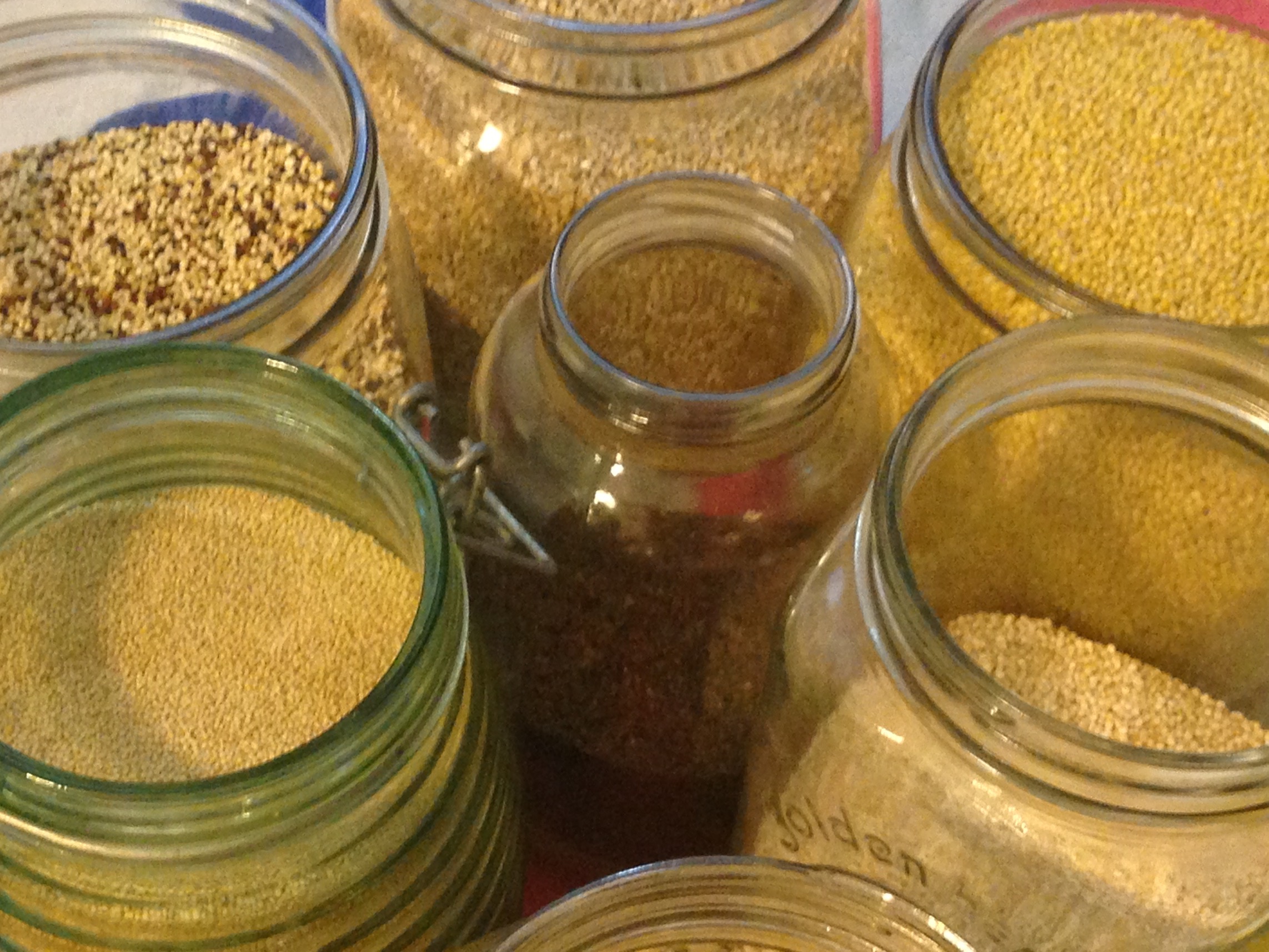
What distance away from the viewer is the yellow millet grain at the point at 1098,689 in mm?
538

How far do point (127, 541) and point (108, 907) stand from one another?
0.44ft

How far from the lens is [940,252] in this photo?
0.57m

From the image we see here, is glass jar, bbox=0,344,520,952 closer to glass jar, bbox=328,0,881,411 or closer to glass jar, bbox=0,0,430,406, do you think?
glass jar, bbox=0,0,430,406

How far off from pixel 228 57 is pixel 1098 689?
1.70 feet

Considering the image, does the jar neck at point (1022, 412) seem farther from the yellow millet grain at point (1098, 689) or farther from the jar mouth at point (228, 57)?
the jar mouth at point (228, 57)

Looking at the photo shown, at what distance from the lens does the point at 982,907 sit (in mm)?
468

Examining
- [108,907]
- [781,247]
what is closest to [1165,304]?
[781,247]

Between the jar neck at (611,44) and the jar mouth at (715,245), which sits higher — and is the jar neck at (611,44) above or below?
above

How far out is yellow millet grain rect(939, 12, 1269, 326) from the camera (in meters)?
0.57

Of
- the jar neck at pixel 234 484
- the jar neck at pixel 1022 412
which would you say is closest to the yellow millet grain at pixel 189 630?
the jar neck at pixel 234 484

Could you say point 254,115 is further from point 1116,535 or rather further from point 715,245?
point 1116,535

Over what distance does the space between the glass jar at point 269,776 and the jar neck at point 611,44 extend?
221 mm

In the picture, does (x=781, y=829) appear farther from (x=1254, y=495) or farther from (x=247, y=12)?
(x=247, y=12)

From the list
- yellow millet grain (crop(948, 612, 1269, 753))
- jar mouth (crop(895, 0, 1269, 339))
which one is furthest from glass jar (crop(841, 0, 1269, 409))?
yellow millet grain (crop(948, 612, 1269, 753))
